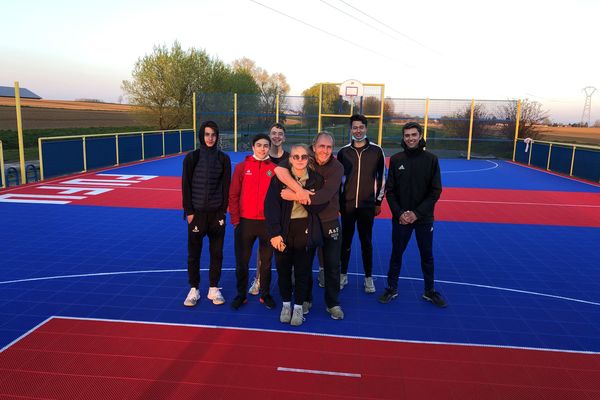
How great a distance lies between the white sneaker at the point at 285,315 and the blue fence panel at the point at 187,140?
65.6 feet

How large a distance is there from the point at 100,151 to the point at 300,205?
13733 millimetres

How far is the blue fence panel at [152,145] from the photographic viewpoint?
19.5m

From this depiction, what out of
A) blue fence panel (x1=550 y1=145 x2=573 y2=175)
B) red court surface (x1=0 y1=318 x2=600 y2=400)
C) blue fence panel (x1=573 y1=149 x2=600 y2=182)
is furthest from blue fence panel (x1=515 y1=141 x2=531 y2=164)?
red court surface (x1=0 y1=318 x2=600 y2=400)

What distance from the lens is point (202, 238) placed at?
4727 mm

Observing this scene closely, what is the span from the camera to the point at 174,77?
29922mm

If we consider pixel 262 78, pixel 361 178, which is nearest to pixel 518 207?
pixel 361 178

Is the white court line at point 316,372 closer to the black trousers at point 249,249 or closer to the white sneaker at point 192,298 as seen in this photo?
the black trousers at point 249,249

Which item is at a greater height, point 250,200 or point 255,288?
point 250,200

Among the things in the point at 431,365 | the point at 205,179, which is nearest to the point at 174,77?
the point at 205,179

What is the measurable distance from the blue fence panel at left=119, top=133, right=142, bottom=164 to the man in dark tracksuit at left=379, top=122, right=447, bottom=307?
14782mm

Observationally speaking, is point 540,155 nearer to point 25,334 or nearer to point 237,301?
point 237,301

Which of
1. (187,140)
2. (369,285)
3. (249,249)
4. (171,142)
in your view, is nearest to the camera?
(249,249)

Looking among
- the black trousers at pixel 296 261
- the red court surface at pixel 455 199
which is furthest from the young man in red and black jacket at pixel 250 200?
the red court surface at pixel 455 199

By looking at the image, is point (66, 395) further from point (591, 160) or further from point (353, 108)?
point (353, 108)
